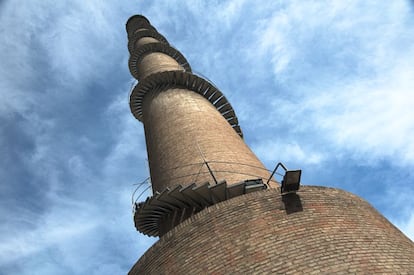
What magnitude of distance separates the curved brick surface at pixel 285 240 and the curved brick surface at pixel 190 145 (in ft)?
6.60

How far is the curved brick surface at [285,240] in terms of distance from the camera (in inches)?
193

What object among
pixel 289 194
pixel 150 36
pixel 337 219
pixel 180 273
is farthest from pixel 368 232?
pixel 150 36

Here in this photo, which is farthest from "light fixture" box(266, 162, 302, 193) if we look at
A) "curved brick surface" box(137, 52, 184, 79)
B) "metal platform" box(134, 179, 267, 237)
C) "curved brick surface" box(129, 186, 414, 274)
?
"curved brick surface" box(137, 52, 184, 79)

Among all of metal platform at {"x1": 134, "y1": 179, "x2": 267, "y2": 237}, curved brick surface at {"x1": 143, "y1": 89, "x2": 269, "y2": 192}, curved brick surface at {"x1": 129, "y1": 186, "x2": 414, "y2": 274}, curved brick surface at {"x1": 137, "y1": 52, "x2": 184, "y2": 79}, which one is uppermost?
curved brick surface at {"x1": 137, "y1": 52, "x2": 184, "y2": 79}

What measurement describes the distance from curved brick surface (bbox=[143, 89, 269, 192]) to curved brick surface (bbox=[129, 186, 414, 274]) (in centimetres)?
201

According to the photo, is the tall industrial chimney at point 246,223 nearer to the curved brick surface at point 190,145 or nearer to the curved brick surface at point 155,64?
the curved brick surface at point 190,145

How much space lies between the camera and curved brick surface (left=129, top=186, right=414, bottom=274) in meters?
4.91

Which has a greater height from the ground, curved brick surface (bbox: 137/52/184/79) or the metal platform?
curved brick surface (bbox: 137/52/184/79)

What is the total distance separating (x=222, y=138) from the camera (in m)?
9.32

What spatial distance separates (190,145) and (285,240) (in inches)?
166

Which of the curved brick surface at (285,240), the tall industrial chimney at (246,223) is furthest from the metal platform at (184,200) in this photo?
the curved brick surface at (285,240)

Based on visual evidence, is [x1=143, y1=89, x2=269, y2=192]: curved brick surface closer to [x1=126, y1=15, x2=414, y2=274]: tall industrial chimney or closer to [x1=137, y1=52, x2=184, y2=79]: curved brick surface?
[x1=126, y1=15, x2=414, y2=274]: tall industrial chimney

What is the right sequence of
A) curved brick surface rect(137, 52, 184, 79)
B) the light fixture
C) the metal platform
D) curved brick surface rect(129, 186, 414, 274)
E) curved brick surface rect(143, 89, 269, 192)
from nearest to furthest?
curved brick surface rect(129, 186, 414, 274), the light fixture, the metal platform, curved brick surface rect(143, 89, 269, 192), curved brick surface rect(137, 52, 184, 79)

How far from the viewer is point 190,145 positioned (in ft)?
29.5
